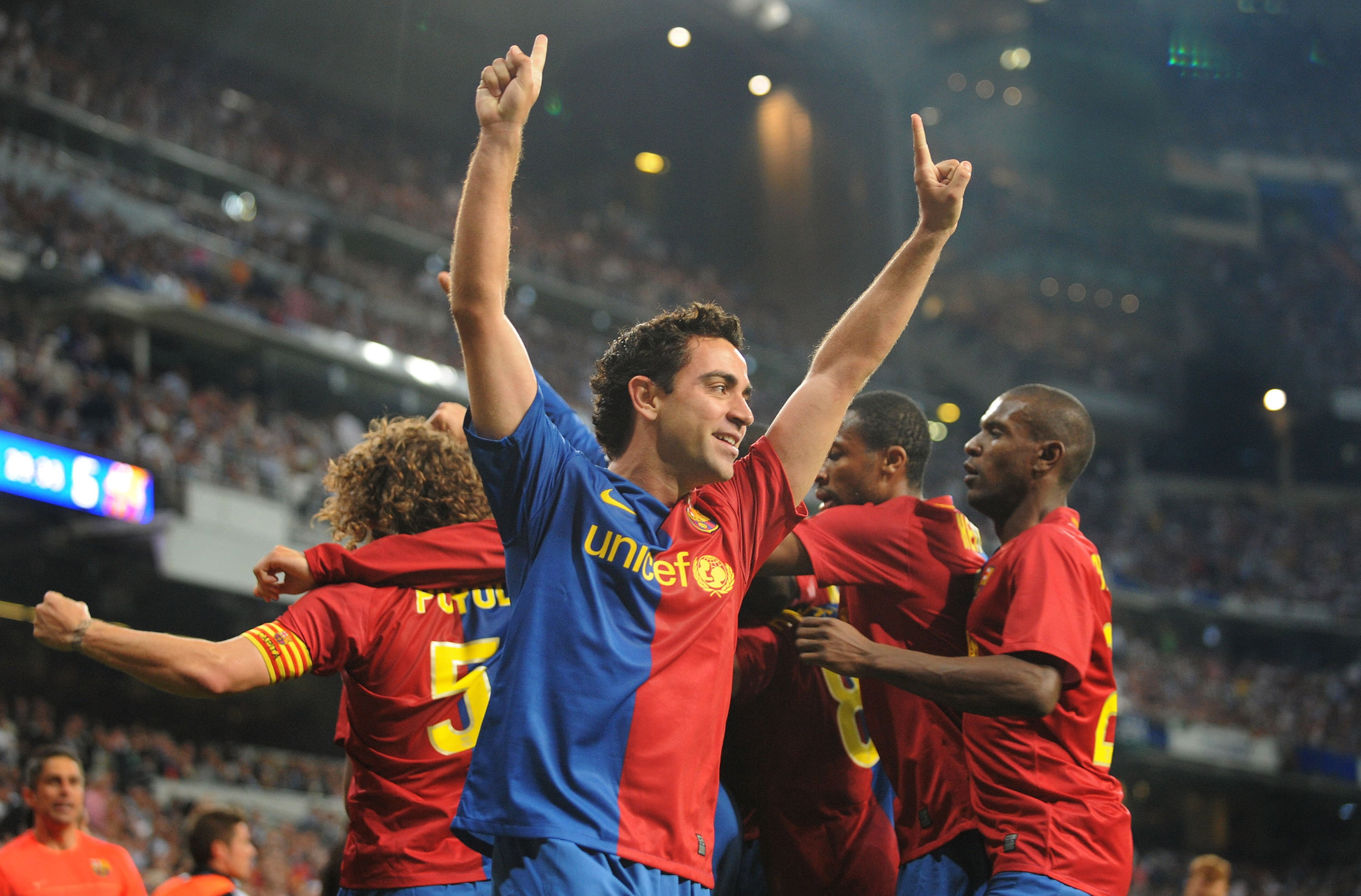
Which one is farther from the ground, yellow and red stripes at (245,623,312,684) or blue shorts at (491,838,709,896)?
yellow and red stripes at (245,623,312,684)

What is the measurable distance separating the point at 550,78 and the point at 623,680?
85.3 feet

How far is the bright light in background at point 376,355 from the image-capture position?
24.3 m

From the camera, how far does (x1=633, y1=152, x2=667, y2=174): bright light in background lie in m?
34.4

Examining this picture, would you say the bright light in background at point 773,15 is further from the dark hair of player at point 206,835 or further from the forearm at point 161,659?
the forearm at point 161,659

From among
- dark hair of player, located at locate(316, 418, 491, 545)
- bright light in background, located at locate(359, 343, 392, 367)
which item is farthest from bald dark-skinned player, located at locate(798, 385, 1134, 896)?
bright light in background, located at locate(359, 343, 392, 367)

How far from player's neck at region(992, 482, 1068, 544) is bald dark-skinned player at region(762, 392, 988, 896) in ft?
0.48

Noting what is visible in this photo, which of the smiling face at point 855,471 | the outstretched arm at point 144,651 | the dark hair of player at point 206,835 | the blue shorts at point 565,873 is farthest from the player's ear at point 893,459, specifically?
the dark hair of player at point 206,835

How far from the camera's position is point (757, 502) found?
108 inches

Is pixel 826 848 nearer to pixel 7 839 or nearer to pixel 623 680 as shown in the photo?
pixel 623 680

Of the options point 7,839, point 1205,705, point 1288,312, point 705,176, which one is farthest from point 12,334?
point 1288,312

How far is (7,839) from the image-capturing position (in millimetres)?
9953

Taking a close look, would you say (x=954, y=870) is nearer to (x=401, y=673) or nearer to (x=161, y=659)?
(x=401, y=673)

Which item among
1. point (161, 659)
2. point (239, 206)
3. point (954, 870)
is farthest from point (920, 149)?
point (239, 206)

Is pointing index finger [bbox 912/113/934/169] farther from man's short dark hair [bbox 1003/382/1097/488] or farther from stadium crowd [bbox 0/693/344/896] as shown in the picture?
stadium crowd [bbox 0/693/344/896]
